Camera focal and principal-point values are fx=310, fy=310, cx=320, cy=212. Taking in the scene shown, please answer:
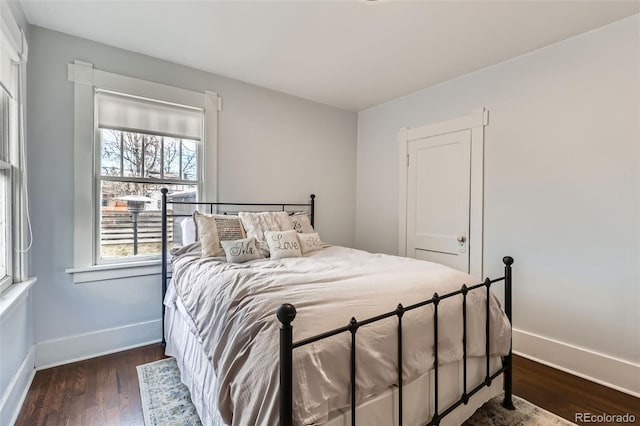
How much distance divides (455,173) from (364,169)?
1269 millimetres

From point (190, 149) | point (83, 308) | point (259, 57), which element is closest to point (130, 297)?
point (83, 308)

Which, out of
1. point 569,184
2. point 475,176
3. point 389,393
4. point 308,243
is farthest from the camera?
point 475,176

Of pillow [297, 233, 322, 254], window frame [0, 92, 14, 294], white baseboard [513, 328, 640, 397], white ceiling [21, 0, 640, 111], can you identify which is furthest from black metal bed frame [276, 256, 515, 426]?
window frame [0, 92, 14, 294]

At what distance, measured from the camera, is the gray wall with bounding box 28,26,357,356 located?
7.48 feet

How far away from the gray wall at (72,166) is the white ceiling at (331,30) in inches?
6.8

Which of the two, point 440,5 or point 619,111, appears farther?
point 619,111

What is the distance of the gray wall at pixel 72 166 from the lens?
7.48 ft

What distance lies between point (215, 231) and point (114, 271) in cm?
93

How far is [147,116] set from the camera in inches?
106

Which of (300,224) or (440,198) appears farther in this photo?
(440,198)

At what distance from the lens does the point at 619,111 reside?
7.03 feet

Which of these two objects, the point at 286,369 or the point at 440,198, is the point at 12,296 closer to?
the point at 286,369

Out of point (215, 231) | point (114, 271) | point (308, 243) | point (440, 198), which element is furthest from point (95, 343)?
point (440, 198)

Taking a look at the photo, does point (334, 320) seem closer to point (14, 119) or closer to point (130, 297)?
point (130, 297)
